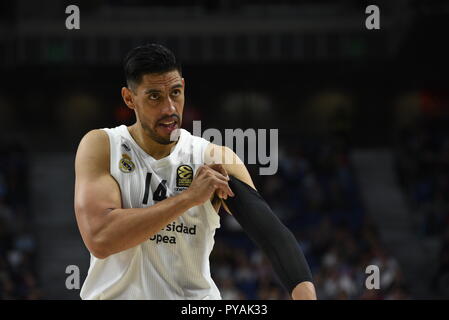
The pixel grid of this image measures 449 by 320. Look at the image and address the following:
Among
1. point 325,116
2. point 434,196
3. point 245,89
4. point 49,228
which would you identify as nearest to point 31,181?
point 49,228

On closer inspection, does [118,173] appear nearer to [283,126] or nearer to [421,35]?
[421,35]

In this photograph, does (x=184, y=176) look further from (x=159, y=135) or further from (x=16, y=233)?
(x=16, y=233)

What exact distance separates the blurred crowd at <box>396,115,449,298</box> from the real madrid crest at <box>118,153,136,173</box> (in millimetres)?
10041

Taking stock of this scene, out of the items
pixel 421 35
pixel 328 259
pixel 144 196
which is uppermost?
pixel 421 35

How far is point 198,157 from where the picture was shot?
135 inches

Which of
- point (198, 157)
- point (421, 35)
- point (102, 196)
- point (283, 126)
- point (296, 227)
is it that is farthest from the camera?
point (283, 126)

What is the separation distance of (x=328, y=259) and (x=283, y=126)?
8.21 metres

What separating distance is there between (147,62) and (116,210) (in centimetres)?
68

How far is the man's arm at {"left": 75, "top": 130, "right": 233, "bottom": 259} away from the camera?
2979mm

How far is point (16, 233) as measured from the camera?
44.9ft

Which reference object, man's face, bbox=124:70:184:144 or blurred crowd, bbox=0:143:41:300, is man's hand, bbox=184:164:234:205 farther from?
blurred crowd, bbox=0:143:41:300

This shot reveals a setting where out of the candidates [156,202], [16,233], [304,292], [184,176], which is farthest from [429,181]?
[304,292]

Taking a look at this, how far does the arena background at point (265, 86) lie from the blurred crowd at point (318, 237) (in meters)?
0.13

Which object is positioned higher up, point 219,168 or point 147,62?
point 147,62
